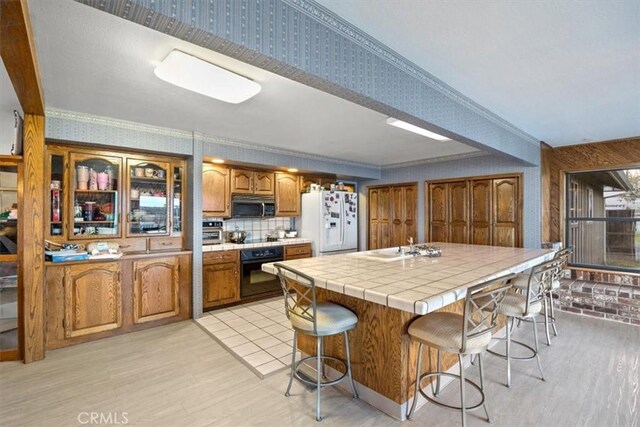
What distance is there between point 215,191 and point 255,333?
208cm

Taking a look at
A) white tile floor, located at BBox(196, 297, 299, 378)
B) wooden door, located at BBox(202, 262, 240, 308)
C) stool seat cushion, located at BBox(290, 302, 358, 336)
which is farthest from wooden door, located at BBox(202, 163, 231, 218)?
stool seat cushion, located at BBox(290, 302, 358, 336)

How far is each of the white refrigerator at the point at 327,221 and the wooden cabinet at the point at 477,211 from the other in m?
1.49

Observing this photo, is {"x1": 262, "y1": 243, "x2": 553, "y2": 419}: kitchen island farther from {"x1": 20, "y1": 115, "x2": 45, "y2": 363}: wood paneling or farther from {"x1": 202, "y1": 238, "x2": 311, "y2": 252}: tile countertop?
{"x1": 20, "y1": 115, "x2": 45, "y2": 363}: wood paneling

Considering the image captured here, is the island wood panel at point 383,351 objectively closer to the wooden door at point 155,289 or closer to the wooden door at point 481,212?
the wooden door at point 155,289

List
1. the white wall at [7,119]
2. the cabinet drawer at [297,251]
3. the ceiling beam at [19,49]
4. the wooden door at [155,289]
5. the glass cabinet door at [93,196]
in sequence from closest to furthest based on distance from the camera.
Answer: the ceiling beam at [19,49] < the white wall at [7,119] < the glass cabinet door at [93,196] < the wooden door at [155,289] < the cabinet drawer at [297,251]

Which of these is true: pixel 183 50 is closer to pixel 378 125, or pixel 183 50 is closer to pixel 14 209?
pixel 378 125

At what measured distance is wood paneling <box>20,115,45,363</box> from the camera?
2566 mm

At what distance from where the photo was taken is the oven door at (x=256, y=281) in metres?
4.26

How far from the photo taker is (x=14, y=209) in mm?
2654

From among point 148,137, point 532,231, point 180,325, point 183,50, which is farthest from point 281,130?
point 532,231

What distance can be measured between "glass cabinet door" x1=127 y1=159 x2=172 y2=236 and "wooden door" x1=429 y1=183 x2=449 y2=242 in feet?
13.8

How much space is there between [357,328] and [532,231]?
137 inches

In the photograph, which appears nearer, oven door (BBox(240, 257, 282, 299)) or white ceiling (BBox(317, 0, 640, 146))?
white ceiling (BBox(317, 0, 640, 146))

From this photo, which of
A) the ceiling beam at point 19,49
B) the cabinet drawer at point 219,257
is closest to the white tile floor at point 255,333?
the cabinet drawer at point 219,257
